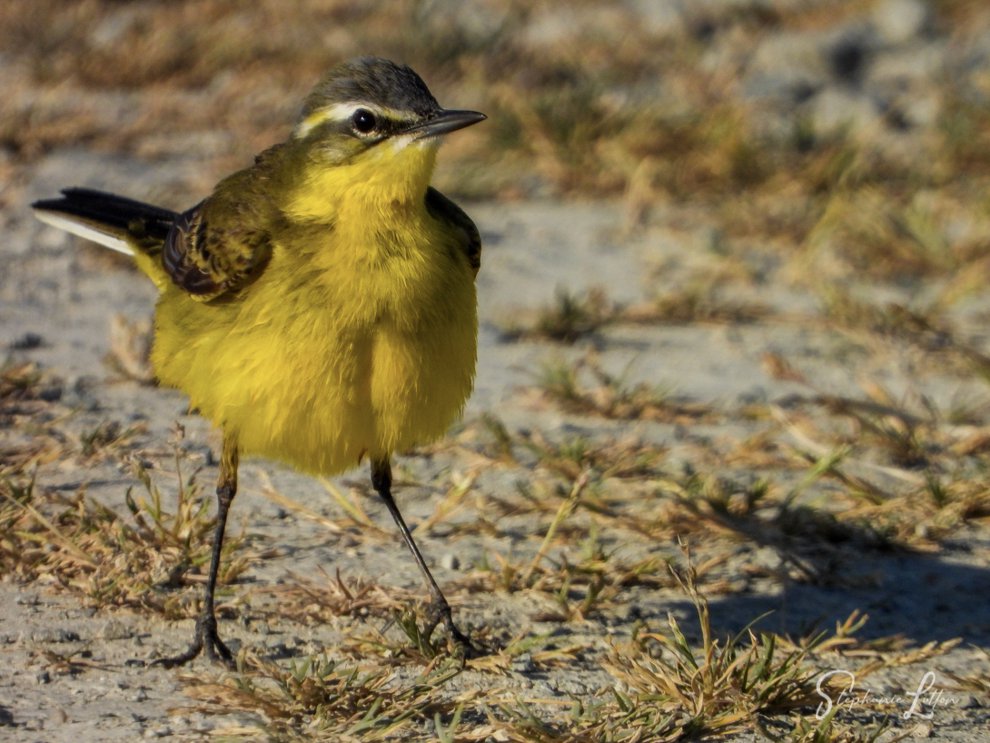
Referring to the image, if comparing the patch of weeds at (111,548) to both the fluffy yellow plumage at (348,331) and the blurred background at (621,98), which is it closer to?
the fluffy yellow plumage at (348,331)

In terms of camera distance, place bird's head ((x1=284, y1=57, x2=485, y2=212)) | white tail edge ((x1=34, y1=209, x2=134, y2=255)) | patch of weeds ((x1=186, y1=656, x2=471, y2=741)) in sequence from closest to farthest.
A: patch of weeds ((x1=186, y1=656, x2=471, y2=741)), bird's head ((x1=284, y1=57, x2=485, y2=212)), white tail edge ((x1=34, y1=209, x2=134, y2=255))

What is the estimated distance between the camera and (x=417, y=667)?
4.93 metres

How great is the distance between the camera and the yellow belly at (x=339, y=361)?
473 centimetres

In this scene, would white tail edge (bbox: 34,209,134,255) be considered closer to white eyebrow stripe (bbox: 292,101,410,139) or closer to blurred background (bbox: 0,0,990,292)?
white eyebrow stripe (bbox: 292,101,410,139)

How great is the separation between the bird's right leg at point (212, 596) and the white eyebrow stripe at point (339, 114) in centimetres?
111

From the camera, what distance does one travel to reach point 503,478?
6547 millimetres

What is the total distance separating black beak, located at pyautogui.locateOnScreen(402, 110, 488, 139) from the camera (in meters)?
4.79

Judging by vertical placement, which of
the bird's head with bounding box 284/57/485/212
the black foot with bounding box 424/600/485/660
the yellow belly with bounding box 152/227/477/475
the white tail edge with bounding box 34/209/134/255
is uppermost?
the bird's head with bounding box 284/57/485/212

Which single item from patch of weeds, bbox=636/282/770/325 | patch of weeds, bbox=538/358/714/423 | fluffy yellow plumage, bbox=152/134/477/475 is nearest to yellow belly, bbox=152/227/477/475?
fluffy yellow plumage, bbox=152/134/477/475

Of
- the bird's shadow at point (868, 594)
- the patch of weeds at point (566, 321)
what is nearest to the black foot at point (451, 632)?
the bird's shadow at point (868, 594)

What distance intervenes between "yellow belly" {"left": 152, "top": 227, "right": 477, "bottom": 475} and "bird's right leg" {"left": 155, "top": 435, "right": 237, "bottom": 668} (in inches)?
9.8

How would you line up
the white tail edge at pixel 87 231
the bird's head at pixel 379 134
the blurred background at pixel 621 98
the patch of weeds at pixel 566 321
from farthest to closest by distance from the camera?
the blurred background at pixel 621 98 < the patch of weeds at pixel 566 321 < the white tail edge at pixel 87 231 < the bird's head at pixel 379 134

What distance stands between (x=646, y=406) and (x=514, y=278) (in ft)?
6.25

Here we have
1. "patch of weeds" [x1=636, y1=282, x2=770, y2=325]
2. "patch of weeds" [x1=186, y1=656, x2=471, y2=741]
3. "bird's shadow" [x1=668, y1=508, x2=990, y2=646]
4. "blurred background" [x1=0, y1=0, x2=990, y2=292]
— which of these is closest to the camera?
"patch of weeds" [x1=186, y1=656, x2=471, y2=741]
